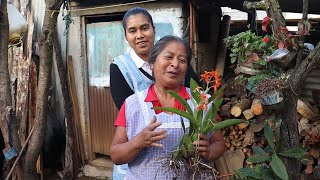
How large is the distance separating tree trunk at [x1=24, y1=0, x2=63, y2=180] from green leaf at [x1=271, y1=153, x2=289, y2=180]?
300 cm

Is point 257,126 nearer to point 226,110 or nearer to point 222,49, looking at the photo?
point 226,110

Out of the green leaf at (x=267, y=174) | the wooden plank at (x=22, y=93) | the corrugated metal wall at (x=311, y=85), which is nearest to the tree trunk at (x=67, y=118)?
the wooden plank at (x=22, y=93)

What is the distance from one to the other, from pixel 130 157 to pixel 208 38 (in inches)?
139

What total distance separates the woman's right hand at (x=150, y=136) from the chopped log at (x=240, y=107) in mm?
2501

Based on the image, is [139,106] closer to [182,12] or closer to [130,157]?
[130,157]

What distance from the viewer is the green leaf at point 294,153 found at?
175 centimetres

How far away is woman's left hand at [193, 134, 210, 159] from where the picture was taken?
1.53 metres

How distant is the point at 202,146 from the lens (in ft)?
5.06

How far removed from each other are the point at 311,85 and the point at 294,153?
232 centimetres

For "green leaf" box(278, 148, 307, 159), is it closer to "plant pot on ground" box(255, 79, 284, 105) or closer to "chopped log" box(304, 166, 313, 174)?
"plant pot on ground" box(255, 79, 284, 105)

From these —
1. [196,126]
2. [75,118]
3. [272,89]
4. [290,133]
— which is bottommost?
[75,118]

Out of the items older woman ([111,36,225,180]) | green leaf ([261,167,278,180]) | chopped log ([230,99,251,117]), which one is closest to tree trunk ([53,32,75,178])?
chopped log ([230,99,251,117])

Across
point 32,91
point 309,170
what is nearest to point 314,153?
point 309,170

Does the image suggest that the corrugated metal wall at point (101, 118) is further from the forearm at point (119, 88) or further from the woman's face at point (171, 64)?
the woman's face at point (171, 64)
